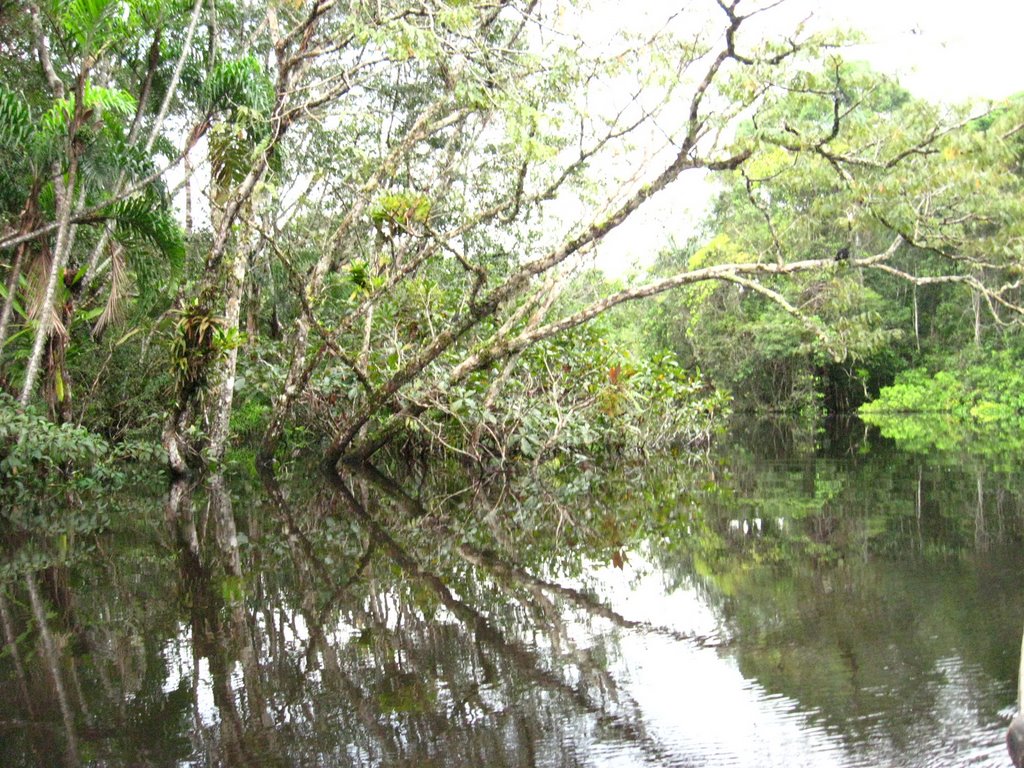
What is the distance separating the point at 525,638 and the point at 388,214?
6.29 metres

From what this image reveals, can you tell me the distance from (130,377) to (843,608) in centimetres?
1324

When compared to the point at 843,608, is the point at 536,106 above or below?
above

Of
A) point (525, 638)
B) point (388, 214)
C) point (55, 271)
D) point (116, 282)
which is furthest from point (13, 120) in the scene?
point (525, 638)

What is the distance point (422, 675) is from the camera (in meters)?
3.65

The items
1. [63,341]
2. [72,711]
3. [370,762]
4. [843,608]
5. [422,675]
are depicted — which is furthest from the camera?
[63,341]

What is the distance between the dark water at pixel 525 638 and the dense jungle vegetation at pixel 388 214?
3154 mm

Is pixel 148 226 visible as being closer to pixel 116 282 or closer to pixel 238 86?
pixel 116 282

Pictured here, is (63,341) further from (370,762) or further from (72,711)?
(370,762)

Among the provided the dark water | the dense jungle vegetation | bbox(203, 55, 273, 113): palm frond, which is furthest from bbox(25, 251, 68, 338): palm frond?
the dark water

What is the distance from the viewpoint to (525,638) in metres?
4.15

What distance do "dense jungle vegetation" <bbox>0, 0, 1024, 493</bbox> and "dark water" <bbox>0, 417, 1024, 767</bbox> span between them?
3.15 m

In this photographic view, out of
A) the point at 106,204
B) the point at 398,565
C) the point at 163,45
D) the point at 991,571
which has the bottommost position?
the point at 991,571

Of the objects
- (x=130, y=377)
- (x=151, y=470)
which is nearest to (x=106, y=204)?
(x=151, y=470)

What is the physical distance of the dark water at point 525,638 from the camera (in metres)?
2.97
